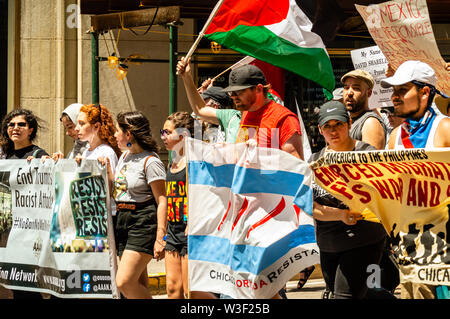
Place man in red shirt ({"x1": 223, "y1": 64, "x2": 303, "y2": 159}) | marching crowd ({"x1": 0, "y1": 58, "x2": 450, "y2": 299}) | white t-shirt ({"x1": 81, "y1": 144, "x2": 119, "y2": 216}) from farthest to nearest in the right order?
1. white t-shirt ({"x1": 81, "y1": 144, "x2": 119, "y2": 216})
2. man in red shirt ({"x1": 223, "y1": 64, "x2": 303, "y2": 159})
3. marching crowd ({"x1": 0, "y1": 58, "x2": 450, "y2": 299})

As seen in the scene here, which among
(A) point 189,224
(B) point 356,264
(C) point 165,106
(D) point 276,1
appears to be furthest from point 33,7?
(B) point 356,264

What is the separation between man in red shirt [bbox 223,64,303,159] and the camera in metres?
5.75

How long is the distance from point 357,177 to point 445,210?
2.00 ft

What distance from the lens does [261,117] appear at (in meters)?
5.93

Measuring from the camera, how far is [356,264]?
547 cm

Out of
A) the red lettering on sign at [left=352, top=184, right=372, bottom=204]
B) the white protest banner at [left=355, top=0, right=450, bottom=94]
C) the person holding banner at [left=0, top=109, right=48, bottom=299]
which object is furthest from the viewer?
the person holding banner at [left=0, top=109, right=48, bottom=299]

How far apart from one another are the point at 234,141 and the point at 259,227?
2.89ft

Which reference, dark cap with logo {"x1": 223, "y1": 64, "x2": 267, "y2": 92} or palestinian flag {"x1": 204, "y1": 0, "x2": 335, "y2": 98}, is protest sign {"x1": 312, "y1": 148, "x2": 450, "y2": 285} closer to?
dark cap with logo {"x1": 223, "y1": 64, "x2": 267, "y2": 92}

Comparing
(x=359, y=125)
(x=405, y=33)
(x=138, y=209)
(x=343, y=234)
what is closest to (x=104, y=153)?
(x=138, y=209)

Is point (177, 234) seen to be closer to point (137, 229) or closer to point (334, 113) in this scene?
point (137, 229)

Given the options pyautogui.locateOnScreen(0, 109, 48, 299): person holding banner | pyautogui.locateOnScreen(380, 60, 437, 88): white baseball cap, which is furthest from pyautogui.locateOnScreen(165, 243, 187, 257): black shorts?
pyautogui.locateOnScreen(380, 60, 437, 88): white baseball cap

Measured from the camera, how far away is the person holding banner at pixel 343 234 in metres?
5.43

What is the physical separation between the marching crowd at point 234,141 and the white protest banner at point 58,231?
0.18m

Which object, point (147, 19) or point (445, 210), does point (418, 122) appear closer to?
point (445, 210)
